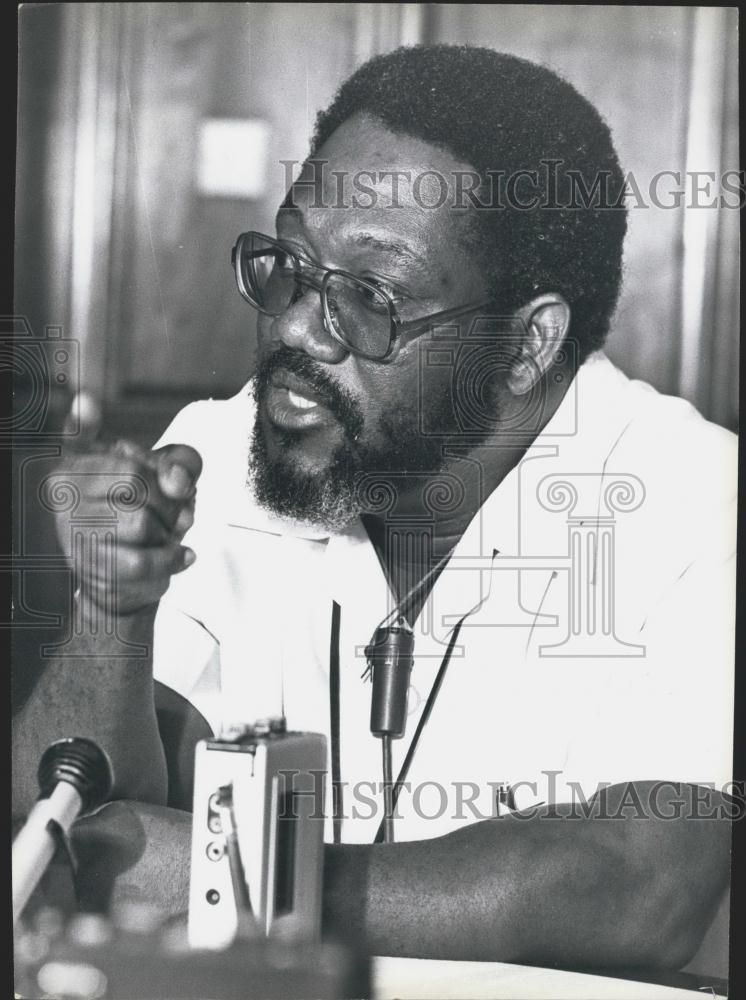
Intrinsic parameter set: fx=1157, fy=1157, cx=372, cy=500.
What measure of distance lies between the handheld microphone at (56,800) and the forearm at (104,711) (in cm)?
2

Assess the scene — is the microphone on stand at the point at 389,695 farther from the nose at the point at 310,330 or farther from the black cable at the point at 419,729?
the nose at the point at 310,330

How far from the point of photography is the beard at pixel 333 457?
5.57 ft

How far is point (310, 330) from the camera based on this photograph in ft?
5.52

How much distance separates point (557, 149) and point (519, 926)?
3.73 ft

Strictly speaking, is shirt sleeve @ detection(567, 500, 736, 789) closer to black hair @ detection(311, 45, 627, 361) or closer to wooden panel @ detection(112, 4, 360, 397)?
black hair @ detection(311, 45, 627, 361)

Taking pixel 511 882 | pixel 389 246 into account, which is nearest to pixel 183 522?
pixel 389 246

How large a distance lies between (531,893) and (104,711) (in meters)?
0.68

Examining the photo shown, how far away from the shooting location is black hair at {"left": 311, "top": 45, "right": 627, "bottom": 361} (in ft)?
5.51

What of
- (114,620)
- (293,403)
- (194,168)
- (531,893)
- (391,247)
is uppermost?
(194,168)

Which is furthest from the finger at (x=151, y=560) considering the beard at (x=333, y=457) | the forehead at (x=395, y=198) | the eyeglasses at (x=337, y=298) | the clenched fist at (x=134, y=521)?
the forehead at (x=395, y=198)

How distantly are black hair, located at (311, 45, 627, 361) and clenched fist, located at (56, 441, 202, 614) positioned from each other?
0.54 metres

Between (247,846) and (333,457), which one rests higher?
(333,457)

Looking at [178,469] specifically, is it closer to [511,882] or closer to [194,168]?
[194,168]

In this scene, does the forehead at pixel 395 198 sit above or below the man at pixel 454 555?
above
